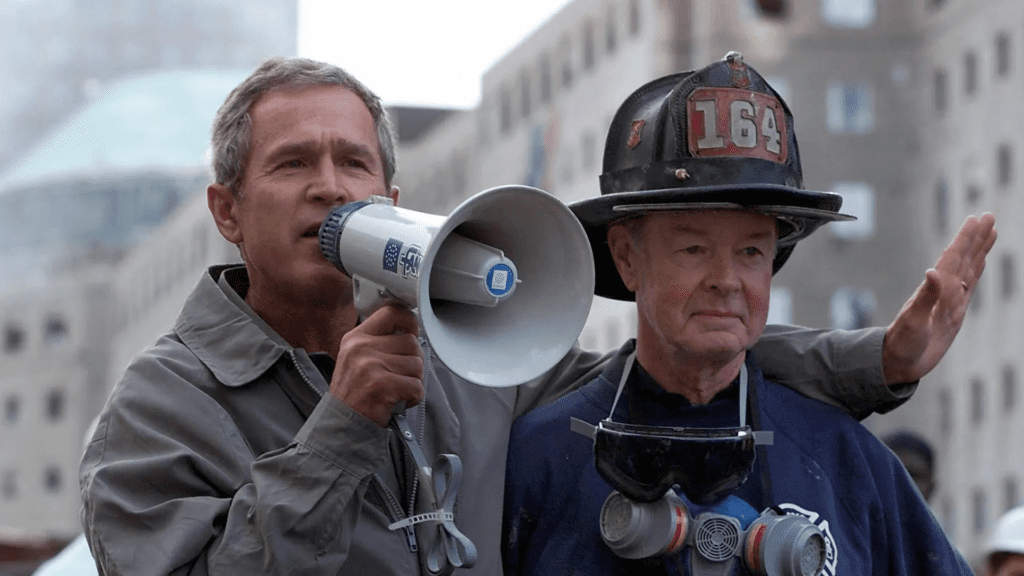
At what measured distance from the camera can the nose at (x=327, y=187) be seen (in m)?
4.53

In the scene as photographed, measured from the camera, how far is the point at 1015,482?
129ft

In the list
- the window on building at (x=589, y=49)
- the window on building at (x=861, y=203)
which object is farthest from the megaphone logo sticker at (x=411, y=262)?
the window on building at (x=589, y=49)

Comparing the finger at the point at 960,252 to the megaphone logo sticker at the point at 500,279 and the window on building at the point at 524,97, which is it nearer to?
the megaphone logo sticker at the point at 500,279

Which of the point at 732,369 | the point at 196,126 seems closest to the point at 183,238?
the point at 196,126

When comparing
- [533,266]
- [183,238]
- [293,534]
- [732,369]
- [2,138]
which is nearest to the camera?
[293,534]

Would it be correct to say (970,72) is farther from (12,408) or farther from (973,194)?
(12,408)

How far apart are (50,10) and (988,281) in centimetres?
8369

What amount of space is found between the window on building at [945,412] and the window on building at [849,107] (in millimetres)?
7643

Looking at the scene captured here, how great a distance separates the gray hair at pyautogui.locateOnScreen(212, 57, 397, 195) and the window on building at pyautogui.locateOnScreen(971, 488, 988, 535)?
3811cm

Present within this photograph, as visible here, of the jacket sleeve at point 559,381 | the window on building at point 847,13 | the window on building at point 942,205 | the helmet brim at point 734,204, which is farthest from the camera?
the window on building at point 847,13

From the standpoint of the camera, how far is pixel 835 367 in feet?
15.5

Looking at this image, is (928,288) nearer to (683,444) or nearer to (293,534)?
(683,444)

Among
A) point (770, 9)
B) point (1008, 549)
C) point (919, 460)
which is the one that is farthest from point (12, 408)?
point (1008, 549)

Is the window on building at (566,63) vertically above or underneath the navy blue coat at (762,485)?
above
